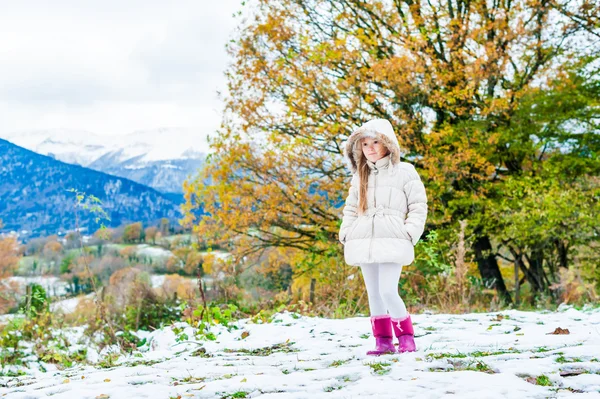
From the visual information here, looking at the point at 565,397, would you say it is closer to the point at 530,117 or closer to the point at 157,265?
the point at 530,117

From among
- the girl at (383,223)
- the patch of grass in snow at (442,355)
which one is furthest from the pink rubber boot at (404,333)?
the patch of grass in snow at (442,355)

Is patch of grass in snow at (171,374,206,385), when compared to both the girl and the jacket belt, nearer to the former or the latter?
the girl

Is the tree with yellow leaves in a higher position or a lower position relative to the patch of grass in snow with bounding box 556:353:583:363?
higher

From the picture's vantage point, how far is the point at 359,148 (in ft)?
13.4

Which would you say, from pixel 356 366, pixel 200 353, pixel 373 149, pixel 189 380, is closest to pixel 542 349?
pixel 356 366

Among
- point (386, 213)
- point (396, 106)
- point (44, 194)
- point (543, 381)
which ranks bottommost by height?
point (543, 381)

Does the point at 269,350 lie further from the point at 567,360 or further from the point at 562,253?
the point at 562,253

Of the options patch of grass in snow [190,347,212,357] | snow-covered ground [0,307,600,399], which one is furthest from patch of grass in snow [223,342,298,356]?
patch of grass in snow [190,347,212,357]

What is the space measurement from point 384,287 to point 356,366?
0.65 metres

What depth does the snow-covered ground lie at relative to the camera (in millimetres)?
2688

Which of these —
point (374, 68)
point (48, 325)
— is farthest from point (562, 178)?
point (48, 325)

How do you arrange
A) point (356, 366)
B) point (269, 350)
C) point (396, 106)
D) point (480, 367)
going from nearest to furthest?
1. point (480, 367)
2. point (356, 366)
3. point (269, 350)
4. point (396, 106)

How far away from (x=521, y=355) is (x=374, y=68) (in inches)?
273

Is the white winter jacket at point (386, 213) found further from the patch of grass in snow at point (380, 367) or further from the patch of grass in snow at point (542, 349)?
the patch of grass in snow at point (542, 349)
